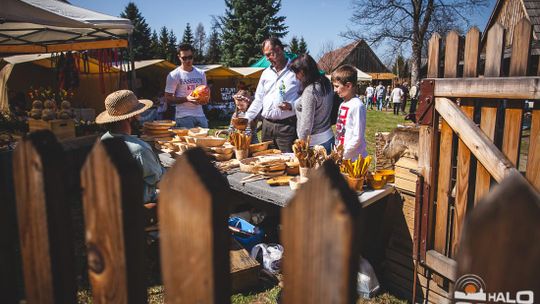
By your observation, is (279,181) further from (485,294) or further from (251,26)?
(251,26)

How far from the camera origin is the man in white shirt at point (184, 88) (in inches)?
196

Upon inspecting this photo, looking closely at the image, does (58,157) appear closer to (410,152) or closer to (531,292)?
(531,292)

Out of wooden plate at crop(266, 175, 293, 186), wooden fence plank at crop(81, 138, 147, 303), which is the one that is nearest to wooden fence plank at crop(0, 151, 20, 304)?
wooden fence plank at crop(81, 138, 147, 303)

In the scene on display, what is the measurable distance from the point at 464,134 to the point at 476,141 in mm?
88

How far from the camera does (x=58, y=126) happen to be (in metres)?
4.69

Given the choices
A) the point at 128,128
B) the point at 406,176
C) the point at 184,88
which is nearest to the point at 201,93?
the point at 184,88

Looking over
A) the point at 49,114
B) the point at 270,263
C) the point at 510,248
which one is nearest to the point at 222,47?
the point at 49,114

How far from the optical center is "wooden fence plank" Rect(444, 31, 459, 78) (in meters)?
2.28

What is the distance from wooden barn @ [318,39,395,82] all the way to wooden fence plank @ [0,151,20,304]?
46.7m

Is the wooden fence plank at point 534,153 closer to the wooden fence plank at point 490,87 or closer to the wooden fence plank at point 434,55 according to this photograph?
the wooden fence plank at point 490,87

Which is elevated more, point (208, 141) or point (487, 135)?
point (487, 135)

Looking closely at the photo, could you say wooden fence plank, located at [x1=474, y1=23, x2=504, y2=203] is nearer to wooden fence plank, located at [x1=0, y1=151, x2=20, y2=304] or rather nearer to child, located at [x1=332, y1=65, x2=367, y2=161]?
child, located at [x1=332, y1=65, x2=367, y2=161]

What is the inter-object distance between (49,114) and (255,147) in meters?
3.07

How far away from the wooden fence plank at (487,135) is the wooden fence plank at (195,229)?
2028mm
